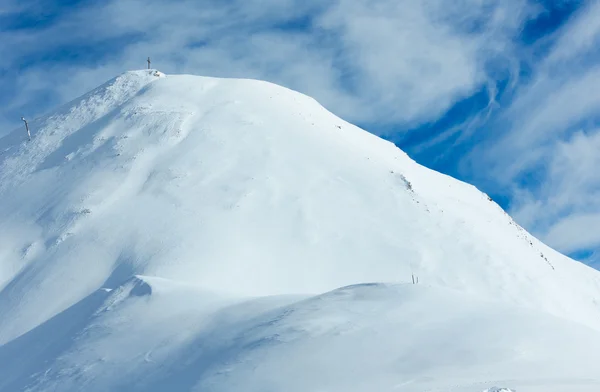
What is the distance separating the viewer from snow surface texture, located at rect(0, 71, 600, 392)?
15.3 metres

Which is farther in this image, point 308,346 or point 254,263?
point 254,263

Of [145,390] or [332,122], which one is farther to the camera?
[332,122]

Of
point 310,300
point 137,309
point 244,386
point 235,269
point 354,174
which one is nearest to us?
point 244,386

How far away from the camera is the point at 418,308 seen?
17.2 metres

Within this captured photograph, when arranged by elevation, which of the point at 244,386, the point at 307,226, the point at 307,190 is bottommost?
the point at 244,386

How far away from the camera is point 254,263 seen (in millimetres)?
27219

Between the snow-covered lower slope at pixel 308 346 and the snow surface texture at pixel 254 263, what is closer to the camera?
the snow-covered lower slope at pixel 308 346

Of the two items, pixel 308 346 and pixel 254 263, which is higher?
pixel 254 263

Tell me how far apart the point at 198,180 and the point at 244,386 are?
19.4m

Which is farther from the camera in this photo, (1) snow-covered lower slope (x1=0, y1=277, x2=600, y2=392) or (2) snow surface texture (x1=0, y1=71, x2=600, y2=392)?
(2) snow surface texture (x1=0, y1=71, x2=600, y2=392)

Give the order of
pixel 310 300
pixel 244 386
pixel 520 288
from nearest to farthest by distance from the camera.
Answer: pixel 244 386
pixel 310 300
pixel 520 288

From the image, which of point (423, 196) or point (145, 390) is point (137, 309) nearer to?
point (145, 390)

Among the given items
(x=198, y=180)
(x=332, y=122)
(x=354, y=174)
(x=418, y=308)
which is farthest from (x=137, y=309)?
(x=332, y=122)

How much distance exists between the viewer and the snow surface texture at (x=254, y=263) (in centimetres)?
1527
